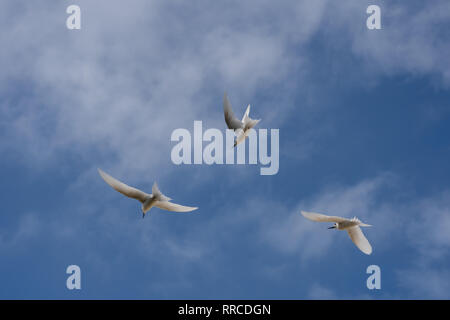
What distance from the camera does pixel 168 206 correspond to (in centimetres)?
2827

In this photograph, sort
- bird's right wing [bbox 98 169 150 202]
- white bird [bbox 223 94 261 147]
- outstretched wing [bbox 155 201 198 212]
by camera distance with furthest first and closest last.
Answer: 1. white bird [bbox 223 94 261 147]
2. outstretched wing [bbox 155 201 198 212]
3. bird's right wing [bbox 98 169 150 202]

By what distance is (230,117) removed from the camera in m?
28.7

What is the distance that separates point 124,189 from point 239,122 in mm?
5967

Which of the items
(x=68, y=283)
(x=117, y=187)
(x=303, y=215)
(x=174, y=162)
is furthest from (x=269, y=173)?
(x=68, y=283)

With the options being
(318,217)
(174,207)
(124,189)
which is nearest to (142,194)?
(124,189)

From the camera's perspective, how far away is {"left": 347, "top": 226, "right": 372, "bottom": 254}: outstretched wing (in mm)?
28547

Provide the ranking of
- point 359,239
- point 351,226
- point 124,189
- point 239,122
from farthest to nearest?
point 359,239, point 239,122, point 351,226, point 124,189

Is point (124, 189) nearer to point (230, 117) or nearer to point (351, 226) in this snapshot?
point (230, 117)

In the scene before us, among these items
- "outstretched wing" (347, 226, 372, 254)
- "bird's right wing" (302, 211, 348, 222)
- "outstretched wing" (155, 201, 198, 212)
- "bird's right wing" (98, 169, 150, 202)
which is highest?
"bird's right wing" (98, 169, 150, 202)

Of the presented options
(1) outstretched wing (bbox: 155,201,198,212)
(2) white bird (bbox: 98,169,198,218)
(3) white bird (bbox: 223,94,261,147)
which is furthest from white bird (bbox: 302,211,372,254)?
(2) white bird (bbox: 98,169,198,218)

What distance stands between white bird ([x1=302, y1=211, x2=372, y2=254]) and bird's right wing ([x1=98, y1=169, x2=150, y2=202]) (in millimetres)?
7059

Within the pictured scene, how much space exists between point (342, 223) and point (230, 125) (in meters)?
6.69

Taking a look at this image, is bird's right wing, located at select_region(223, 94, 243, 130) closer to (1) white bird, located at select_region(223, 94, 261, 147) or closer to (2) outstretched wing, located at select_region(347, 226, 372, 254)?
(1) white bird, located at select_region(223, 94, 261, 147)
